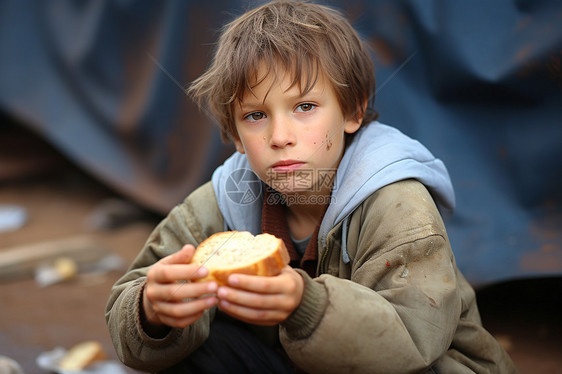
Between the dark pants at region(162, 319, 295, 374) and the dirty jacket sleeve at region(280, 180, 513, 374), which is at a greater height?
the dirty jacket sleeve at region(280, 180, 513, 374)

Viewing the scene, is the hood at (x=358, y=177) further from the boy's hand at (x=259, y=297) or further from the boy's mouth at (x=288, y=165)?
the boy's hand at (x=259, y=297)

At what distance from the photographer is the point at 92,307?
2820 millimetres

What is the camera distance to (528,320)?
2.40 metres

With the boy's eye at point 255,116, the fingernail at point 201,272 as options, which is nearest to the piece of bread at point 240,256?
the fingernail at point 201,272

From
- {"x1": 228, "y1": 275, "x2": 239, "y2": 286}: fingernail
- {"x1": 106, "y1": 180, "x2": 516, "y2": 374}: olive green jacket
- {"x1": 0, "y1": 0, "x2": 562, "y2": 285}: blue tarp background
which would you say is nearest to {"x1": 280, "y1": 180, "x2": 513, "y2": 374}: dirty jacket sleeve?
{"x1": 106, "y1": 180, "x2": 516, "y2": 374}: olive green jacket

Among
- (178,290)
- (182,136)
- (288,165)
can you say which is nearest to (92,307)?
(182,136)

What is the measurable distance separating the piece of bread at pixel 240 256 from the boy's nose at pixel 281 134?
250mm

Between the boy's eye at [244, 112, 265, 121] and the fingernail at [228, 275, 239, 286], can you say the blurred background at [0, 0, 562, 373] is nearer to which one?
the boy's eye at [244, 112, 265, 121]

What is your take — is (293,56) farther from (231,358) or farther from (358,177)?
(231,358)

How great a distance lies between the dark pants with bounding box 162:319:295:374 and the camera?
5.18 feet

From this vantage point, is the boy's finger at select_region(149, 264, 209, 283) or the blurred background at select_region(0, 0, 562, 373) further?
the blurred background at select_region(0, 0, 562, 373)

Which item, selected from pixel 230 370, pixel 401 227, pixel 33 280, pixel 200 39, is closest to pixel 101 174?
pixel 33 280

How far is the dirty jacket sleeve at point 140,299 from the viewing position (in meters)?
1.44

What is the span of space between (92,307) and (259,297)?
187cm
